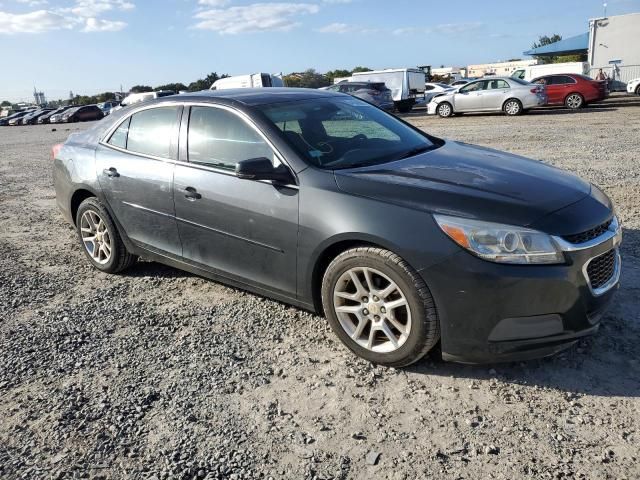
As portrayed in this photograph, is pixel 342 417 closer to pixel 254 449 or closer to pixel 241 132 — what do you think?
pixel 254 449

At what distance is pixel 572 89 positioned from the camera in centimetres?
2055

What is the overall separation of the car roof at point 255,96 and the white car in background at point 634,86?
2411cm

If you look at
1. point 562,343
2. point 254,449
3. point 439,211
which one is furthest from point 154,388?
point 562,343

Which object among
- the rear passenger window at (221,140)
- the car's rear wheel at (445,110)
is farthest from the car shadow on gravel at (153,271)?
the car's rear wheel at (445,110)

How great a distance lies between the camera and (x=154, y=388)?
10.4 feet

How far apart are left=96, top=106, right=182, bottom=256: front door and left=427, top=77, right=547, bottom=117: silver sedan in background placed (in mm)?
17541

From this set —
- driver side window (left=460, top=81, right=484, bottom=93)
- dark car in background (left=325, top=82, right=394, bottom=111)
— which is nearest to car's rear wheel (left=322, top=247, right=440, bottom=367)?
driver side window (left=460, top=81, right=484, bottom=93)

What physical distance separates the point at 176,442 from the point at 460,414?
1.43 metres

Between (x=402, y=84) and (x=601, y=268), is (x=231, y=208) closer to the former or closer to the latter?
(x=601, y=268)

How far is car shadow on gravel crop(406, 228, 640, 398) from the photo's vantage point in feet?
9.74

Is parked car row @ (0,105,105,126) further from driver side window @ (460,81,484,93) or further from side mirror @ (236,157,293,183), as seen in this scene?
side mirror @ (236,157,293,183)

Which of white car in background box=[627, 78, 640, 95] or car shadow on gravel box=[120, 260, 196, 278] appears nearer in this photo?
car shadow on gravel box=[120, 260, 196, 278]

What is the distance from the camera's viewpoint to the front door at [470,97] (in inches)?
802

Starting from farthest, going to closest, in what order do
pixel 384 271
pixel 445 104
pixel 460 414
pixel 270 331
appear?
pixel 445 104, pixel 270 331, pixel 384 271, pixel 460 414
